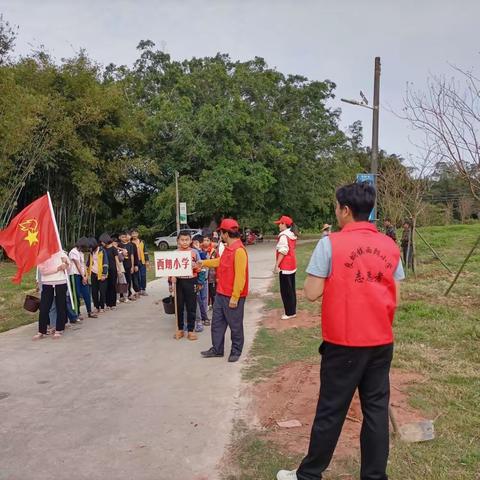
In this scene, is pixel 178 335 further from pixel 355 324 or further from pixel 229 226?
pixel 355 324

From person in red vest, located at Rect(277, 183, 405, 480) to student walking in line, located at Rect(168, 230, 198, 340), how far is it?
4378 mm

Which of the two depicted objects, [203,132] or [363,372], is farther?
[203,132]

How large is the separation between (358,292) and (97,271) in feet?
23.5

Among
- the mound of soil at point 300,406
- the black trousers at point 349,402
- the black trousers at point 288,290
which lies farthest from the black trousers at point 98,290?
the black trousers at point 349,402

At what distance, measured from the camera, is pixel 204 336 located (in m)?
7.60

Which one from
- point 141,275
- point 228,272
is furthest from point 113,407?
point 141,275

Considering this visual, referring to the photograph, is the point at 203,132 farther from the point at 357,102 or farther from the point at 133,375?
the point at 133,375

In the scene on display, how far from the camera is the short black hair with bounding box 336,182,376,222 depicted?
3.01 metres

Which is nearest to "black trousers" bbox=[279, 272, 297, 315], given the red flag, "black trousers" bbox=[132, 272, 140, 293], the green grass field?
the green grass field

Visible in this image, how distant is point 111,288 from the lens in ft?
32.7

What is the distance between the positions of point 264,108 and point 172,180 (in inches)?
305

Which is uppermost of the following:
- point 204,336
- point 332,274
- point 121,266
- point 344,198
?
point 344,198

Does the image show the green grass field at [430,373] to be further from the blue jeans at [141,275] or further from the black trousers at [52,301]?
the blue jeans at [141,275]

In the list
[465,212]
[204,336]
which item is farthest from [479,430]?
[465,212]
